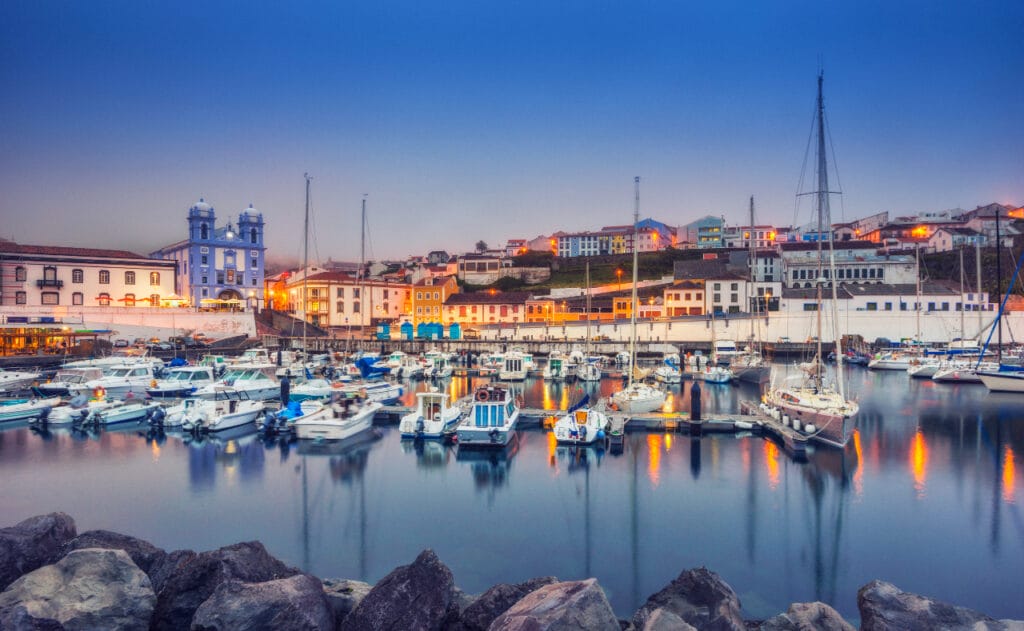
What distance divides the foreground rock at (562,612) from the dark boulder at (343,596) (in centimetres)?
188

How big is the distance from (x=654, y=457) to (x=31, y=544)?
46.1ft

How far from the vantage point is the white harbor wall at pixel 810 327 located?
161 ft

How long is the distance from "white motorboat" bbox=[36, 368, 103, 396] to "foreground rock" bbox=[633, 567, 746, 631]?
27.3 metres

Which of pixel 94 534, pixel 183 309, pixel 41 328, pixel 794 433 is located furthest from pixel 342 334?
pixel 94 534

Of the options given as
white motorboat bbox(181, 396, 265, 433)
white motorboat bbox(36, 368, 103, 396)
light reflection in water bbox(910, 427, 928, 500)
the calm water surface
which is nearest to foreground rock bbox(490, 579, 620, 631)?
the calm water surface

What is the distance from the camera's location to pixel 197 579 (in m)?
6.65

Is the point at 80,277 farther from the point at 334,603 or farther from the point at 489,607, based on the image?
the point at 489,607

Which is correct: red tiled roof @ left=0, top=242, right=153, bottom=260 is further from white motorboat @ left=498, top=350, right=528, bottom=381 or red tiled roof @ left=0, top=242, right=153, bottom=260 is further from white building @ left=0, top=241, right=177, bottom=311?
white motorboat @ left=498, top=350, right=528, bottom=381

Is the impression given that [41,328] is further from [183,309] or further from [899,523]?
[899,523]

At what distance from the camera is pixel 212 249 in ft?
177

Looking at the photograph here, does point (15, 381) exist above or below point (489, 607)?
above

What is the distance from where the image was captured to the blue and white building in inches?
2084

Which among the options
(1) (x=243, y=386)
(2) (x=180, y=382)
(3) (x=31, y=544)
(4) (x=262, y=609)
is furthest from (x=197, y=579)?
(2) (x=180, y=382)

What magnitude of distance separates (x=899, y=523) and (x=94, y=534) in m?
14.2
